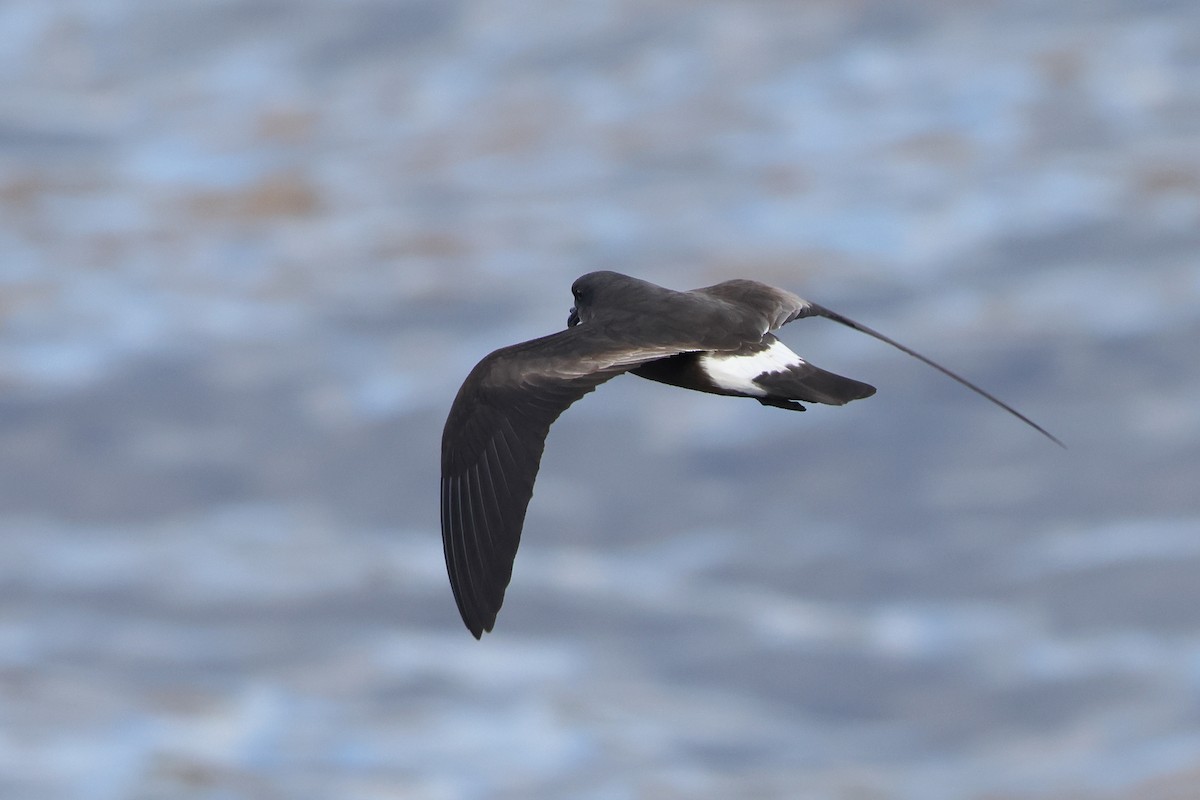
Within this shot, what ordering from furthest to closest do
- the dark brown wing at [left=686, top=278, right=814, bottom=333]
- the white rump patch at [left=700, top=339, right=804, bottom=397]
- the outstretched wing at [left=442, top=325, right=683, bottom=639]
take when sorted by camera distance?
the dark brown wing at [left=686, top=278, right=814, bottom=333]
the white rump patch at [left=700, top=339, right=804, bottom=397]
the outstretched wing at [left=442, top=325, right=683, bottom=639]

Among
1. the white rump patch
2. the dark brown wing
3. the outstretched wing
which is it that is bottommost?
the outstretched wing

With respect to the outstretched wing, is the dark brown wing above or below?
above

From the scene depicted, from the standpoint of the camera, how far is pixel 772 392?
19.8 feet

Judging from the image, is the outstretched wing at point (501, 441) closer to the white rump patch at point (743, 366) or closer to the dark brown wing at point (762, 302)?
the white rump patch at point (743, 366)

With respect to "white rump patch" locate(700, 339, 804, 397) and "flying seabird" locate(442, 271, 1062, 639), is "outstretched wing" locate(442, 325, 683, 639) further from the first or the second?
"white rump patch" locate(700, 339, 804, 397)

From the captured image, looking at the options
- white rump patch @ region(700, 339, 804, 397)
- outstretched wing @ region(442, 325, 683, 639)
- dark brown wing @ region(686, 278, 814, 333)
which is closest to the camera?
outstretched wing @ region(442, 325, 683, 639)

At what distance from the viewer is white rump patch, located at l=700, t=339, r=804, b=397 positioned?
6160 millimetres

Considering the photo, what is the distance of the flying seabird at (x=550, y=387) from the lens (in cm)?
582

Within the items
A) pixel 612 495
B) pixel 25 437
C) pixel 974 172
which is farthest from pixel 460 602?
pixel 974 172

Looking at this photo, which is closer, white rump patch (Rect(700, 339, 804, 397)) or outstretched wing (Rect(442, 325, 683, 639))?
outstretched wing (Rect(442, 325, 683, 639))

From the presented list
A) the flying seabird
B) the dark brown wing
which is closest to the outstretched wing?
the flying seabird

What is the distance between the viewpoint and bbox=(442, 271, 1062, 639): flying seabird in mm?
5820

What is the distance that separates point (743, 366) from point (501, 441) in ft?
2.64

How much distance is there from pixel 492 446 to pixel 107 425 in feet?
56.3
